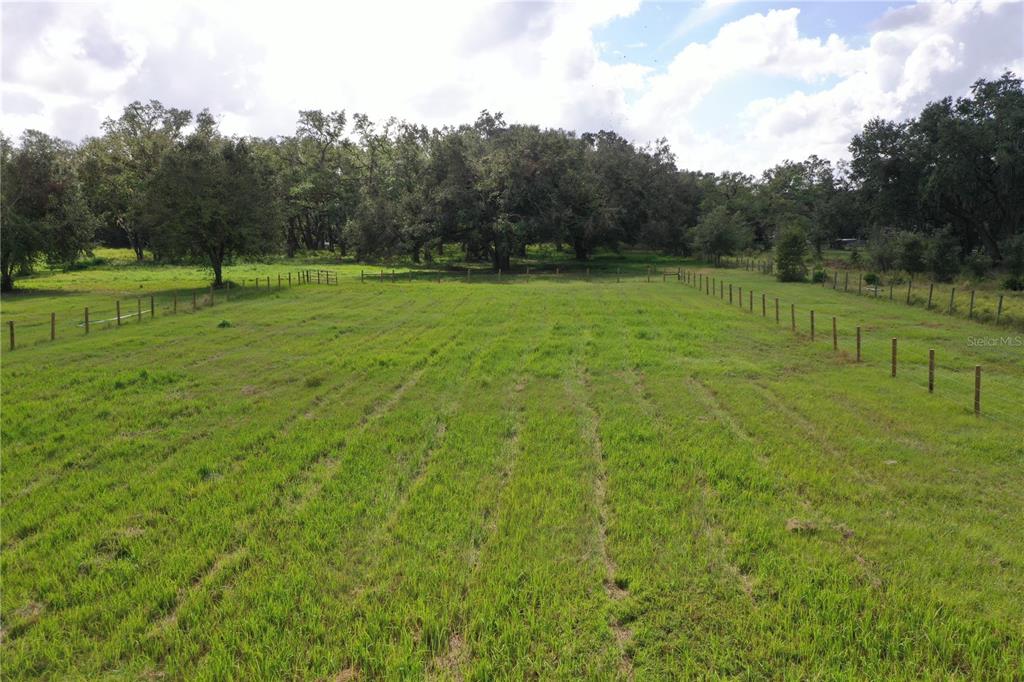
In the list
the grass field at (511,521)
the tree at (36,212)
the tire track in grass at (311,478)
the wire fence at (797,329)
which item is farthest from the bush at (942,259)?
the tree at (36,212)

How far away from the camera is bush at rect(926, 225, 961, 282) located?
42969 mm

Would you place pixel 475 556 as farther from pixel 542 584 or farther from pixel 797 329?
pixel 797 329

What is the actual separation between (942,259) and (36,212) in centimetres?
6663

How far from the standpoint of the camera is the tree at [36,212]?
1518 inches

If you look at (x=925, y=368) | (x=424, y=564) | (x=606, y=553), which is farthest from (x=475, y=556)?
(x=925, y=368)

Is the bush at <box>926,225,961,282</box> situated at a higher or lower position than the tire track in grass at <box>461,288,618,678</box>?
higher

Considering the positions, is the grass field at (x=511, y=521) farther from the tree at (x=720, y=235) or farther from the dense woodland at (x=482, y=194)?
the tree at (x=720, y=235)

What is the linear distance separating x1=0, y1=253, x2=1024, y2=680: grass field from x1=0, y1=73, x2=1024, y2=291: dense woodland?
30.3m

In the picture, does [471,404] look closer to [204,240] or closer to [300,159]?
[204,240]

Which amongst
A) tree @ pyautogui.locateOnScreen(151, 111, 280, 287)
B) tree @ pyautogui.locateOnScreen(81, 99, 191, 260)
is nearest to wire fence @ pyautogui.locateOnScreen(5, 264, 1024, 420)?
tree @ pyautogui.locateOnScreen(151, 111, 280, 287)

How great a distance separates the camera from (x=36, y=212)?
41.2 meters

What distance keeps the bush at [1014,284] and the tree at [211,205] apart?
50.6 m

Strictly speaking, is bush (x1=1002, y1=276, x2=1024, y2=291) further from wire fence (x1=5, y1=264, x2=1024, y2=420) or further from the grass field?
the grass field

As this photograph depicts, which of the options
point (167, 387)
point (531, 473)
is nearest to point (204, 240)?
point (167, 387)
